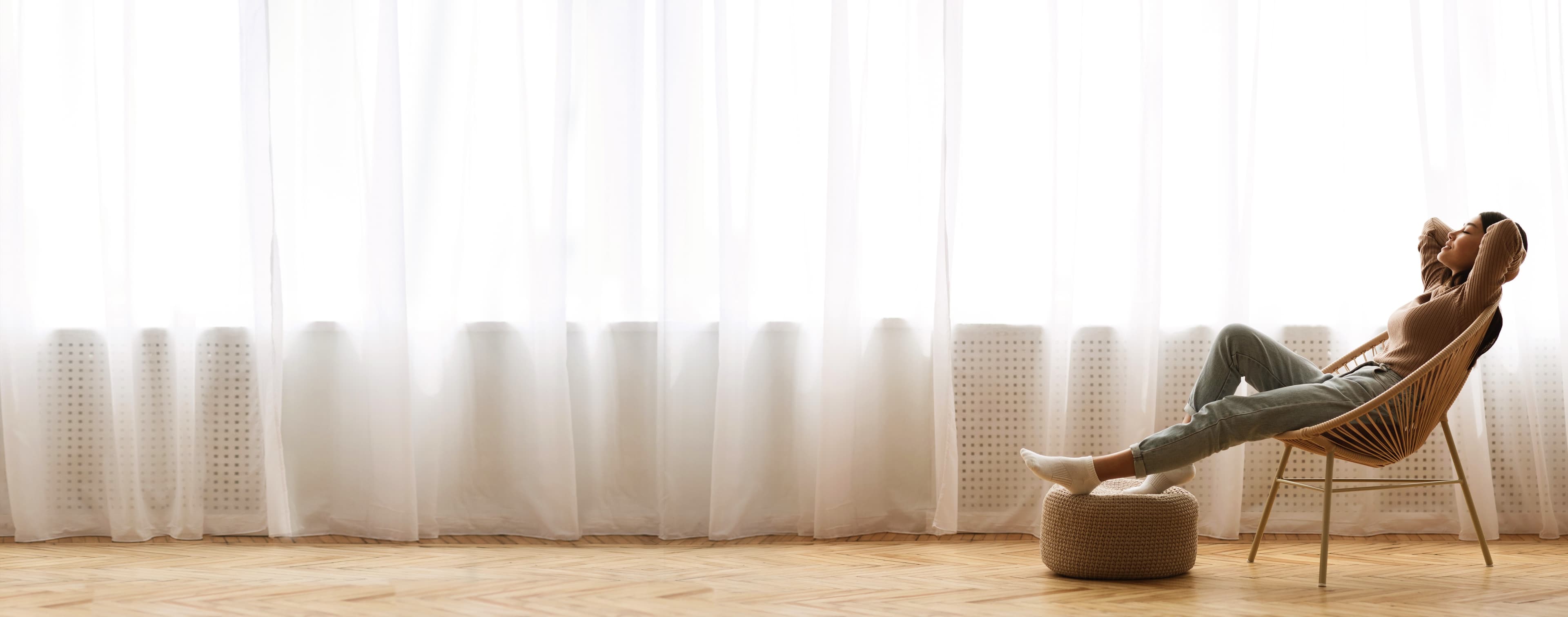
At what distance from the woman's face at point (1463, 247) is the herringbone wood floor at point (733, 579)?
79 cm

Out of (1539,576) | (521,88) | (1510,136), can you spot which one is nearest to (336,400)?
(521,88)

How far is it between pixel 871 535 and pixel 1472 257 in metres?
1.80

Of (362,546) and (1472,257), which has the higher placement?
(1472,257)

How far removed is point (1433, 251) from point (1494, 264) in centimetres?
29

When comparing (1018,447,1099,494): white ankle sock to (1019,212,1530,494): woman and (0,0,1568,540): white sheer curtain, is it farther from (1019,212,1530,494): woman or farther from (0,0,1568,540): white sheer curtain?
(0,0,1568,540): white sheer curtain

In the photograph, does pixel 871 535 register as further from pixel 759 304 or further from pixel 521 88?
pixel 521 88

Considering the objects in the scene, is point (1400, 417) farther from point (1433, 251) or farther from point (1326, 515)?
point (1433, 251)

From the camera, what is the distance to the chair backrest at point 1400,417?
8.32 ft

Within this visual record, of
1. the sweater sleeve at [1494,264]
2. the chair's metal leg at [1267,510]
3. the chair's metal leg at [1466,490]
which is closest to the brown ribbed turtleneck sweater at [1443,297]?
the sweater sleeve at [1494,264]

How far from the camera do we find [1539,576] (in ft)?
9.10

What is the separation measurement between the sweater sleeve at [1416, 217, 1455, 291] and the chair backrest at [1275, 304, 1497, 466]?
0.71 ft

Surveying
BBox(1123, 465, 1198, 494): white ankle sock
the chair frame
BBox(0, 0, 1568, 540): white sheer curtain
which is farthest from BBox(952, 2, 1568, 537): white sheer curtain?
the chair frame

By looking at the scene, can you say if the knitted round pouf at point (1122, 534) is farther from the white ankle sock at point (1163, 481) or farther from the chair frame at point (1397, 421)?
the chair frame at point (1397, 421)

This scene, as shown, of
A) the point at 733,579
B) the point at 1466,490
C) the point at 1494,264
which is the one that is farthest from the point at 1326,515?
the point at 733,579
